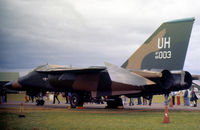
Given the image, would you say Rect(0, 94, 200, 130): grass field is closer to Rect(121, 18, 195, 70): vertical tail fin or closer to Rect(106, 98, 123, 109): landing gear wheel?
Rect(121, 18, 195, 70): vertical tail fin

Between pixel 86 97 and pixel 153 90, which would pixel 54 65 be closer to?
pixel 86 97

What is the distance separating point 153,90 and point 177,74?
5.34 ft

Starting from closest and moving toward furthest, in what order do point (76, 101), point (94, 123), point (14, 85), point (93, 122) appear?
point (94, 123) < point (93, 122) < point (76, 101) < point (14, 85)

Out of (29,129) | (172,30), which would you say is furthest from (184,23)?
(29,129)

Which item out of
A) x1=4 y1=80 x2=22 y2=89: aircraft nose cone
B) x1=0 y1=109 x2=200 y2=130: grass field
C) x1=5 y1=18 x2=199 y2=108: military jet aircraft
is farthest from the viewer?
x1=4 y1=80 x2=22 y2=89: aircraft nose cone

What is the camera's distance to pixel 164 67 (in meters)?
13.8

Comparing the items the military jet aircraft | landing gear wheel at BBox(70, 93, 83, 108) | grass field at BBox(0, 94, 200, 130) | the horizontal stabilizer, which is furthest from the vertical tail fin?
landing gear wheel at BBox(70, 93, 83, 108)

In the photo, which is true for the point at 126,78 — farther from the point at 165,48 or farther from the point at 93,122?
the point at 165,48

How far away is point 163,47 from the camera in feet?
45.9

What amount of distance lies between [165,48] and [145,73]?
196cm

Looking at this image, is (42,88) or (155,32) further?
(42,88)

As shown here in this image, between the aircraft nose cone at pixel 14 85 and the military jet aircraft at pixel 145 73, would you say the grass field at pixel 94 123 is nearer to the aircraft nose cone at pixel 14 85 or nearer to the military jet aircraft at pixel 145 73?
the military jet aircraft at pixel 145 73

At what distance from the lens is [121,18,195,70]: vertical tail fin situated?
43.8 feet

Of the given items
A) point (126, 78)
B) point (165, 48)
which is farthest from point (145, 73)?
point (126, 78)
